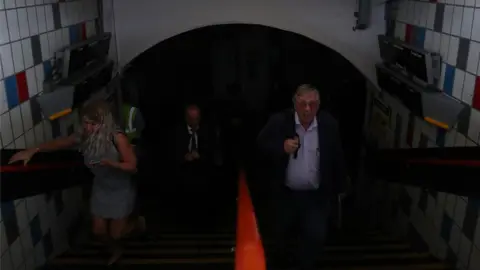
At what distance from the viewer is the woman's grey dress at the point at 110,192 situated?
2936mm

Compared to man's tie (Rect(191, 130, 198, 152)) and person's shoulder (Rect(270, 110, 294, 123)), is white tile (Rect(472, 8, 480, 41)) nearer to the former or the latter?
person's shoulder (Rect(270, 110, 294, 123))

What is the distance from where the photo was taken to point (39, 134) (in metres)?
3.12

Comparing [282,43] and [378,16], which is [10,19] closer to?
[378,16]

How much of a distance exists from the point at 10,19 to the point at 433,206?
9.37ft

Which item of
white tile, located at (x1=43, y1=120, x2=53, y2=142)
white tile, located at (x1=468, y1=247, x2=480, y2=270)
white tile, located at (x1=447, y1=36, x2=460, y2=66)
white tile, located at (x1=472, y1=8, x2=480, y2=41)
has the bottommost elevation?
white tile, located at (x1=468, y1=247, x2=480, y2=270)

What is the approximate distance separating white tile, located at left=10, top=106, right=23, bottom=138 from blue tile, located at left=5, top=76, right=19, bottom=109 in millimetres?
32

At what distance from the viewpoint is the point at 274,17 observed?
15.1ft

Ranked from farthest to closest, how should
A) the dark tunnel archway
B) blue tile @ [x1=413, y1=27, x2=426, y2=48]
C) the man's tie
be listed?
the dark tunnel archway < the man's tie < blue tile @ [x1=413, y1=27, x2=426, y2=48]

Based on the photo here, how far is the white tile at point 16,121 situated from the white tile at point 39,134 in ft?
0.81

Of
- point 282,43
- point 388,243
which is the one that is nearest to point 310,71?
point 282,43

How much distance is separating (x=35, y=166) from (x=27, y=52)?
2.24 ft

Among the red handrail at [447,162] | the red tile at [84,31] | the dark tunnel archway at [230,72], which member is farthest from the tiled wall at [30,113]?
the dark tunnel archway at [230,72]

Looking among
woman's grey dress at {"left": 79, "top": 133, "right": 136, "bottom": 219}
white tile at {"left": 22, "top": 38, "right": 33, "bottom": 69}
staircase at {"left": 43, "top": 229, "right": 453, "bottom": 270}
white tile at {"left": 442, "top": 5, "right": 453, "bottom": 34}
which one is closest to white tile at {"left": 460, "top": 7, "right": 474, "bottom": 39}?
white tile at {"left": 442, "top": 5, "right": 453, "bottom": 34}

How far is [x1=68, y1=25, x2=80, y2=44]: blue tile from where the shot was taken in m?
3.73
